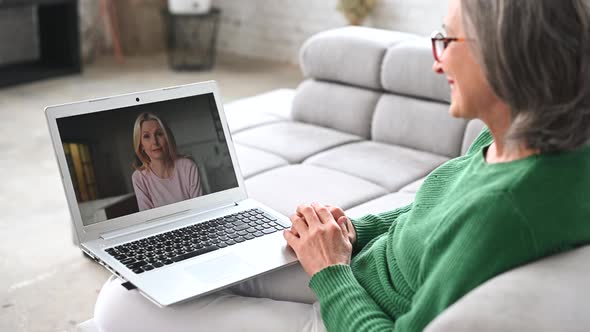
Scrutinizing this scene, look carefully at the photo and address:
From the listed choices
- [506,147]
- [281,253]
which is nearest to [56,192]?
[281,253]

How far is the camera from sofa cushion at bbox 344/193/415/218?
1.97m

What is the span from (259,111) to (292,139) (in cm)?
39

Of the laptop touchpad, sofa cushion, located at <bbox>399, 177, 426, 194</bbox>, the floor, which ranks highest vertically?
the laptop touchpad

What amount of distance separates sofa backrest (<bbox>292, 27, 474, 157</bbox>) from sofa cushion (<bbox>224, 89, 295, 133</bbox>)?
0.11 m

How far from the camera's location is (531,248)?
0.99 meters

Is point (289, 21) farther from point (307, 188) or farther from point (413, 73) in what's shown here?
point (307, 188)

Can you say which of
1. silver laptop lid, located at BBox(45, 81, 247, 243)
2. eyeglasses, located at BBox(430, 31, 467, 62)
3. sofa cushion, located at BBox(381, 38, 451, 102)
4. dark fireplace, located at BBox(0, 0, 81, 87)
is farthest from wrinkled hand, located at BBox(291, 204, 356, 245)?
dark fireplace, located at BBox(0, 0, 81, 87)

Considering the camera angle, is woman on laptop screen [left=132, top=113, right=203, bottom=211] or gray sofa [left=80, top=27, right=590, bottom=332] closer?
woman on laptop screen [left=132, top=113, right=203, bottom=211]

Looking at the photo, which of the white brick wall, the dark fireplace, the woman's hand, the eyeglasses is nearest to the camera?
the eyeglasses

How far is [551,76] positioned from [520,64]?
0.04 metres

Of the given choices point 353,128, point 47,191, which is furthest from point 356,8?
point 47,191

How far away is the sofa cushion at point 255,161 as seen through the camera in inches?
91.0

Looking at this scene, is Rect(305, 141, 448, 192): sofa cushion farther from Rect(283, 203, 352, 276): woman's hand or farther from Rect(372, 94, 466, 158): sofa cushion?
Rect(283, 203, 352, 276): woman's hand

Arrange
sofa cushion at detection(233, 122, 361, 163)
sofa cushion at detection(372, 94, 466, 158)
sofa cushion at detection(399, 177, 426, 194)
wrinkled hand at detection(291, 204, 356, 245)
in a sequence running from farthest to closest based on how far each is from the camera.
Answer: sofa cushion at detection(233, 122, 361, 163) < sofa cushion at detection(372, 94, 466, 158) < sofa cushion at detection(399, 177, 426, 194) < wrinkled hand at detection(291, 204, 356, 245)
